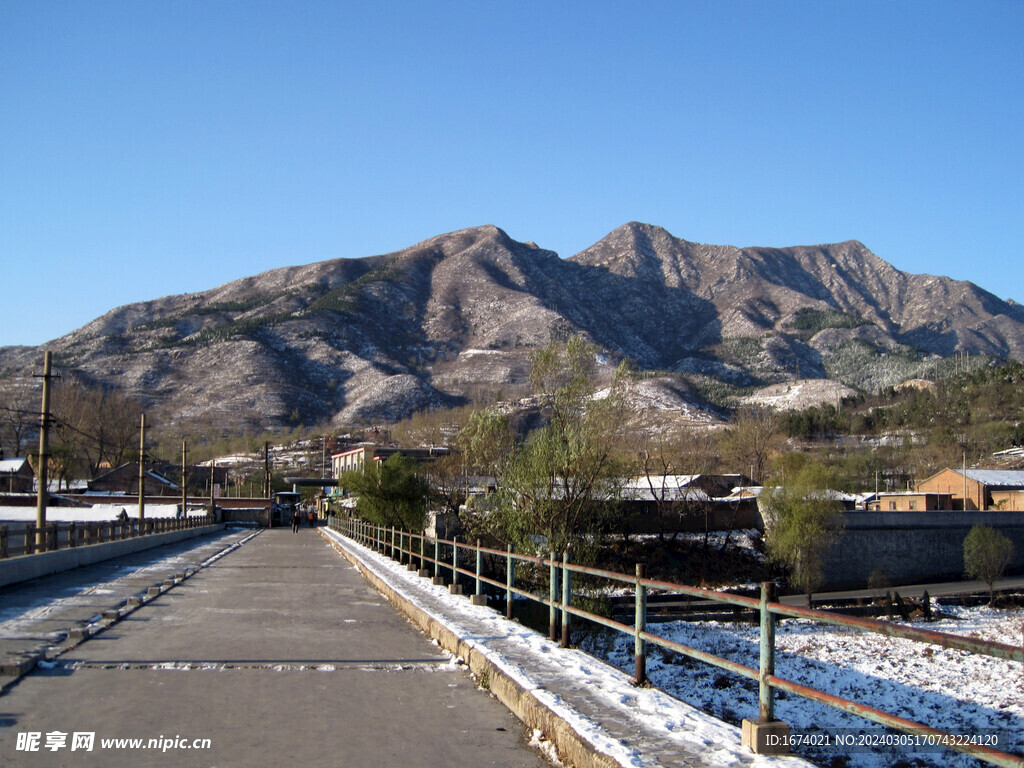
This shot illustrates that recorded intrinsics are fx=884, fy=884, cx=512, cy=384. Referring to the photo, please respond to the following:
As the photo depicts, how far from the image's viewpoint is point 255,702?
284 inches

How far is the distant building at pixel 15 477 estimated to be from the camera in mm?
88494

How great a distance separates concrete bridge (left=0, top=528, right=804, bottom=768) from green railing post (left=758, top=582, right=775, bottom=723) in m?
0.32

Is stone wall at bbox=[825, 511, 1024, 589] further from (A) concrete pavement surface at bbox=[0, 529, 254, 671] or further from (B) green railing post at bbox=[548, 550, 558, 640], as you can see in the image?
(B) green railing post at bbox=[548, 550, 558, 640]

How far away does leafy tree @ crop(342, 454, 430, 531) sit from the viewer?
1662 inches

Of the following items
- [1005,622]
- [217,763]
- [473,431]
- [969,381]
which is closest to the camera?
[217,763]

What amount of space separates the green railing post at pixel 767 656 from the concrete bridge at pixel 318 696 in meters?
0.32

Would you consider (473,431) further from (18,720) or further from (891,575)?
(891,575)

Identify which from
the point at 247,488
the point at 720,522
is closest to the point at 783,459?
the point at 720,522

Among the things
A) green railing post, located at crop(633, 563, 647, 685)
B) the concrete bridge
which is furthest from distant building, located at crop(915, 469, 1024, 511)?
green railing post, located at crop(633, 563, 647, 685)

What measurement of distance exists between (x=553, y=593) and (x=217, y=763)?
5115 mm

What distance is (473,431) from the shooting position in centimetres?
2681

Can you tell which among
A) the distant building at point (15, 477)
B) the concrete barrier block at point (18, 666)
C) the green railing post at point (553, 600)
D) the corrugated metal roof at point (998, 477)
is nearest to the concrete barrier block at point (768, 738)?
the green railing post at point (553, 600)

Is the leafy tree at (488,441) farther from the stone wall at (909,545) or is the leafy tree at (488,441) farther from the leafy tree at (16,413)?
the leafy tree at (16,413)

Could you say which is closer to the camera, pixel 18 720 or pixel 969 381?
pixel 18 720
